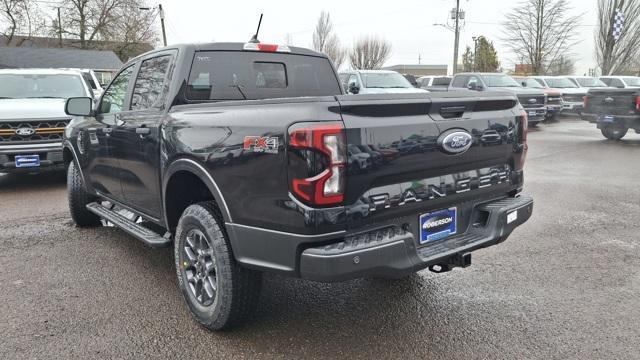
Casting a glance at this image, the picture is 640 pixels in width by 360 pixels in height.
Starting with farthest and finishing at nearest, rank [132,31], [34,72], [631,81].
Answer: [132,31], [631,81], [34,72]

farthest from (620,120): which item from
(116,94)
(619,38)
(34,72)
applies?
(619,38)

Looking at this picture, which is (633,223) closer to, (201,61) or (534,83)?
(201,61)

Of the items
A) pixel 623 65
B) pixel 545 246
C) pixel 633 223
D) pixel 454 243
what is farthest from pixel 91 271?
pixel 623 65

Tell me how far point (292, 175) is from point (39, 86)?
27.0ft

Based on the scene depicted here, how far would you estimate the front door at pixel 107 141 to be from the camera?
4391 millimetres

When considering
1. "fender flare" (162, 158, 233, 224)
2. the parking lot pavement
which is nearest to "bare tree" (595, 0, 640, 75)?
the parking lot pavement

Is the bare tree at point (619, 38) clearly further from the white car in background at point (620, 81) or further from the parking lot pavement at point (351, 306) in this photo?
the parking lot pavement at point (351, 306)

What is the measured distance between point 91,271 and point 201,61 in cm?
209

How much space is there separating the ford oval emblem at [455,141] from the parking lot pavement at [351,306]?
1.18 metres

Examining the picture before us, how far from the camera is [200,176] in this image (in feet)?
9.93

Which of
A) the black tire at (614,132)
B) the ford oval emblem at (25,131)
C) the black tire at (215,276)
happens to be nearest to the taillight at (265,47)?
the black tire at (215,276)

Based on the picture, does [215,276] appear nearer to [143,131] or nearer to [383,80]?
[143,131]

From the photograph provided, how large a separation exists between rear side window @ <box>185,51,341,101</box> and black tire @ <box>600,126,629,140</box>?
38.6ft

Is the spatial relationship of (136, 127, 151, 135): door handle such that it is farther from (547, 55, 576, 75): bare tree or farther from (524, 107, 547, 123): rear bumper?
(547, 55, 576, 75): bare tree
